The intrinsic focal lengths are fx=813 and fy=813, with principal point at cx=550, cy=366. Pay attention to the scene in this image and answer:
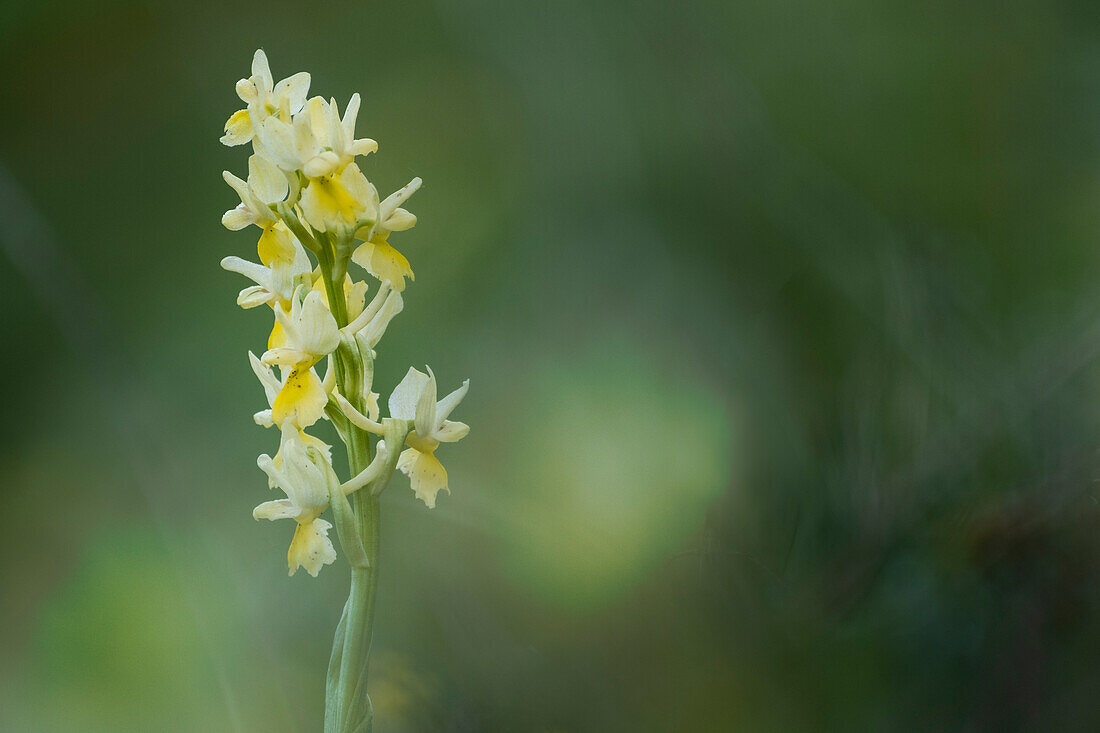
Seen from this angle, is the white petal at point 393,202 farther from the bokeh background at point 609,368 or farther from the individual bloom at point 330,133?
the bokeh background at point 609,368

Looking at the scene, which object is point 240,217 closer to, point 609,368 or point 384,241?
point 384,241

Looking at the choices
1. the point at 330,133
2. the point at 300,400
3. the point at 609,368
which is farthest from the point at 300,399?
the point at 609,368

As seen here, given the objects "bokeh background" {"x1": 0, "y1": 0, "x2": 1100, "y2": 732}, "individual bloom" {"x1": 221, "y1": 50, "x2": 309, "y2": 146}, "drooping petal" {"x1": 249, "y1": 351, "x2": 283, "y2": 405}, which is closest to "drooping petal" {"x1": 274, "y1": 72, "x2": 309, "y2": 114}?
"individual bloom" {"x1": 221, "y1": 50, "x2": 309, "y2": 146}

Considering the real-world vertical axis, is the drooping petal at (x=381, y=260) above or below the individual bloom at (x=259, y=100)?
below

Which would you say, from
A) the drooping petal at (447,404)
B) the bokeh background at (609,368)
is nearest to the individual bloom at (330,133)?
the drooping petal at (447,404)

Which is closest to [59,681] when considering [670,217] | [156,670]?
[156,670]

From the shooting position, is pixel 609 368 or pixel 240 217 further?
pixel 609 368
